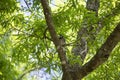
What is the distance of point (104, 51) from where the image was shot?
282cm

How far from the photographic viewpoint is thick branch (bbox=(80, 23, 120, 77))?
2.72m

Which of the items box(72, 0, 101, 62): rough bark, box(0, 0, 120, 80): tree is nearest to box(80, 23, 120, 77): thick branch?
box(0, 0, 120, 80): tree

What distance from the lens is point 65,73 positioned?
2828 millimetres

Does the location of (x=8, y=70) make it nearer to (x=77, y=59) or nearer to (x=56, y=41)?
(x=77, y=59)

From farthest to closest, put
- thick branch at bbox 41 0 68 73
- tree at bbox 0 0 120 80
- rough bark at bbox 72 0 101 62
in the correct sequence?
rough bark at bbox 72 0 101 62 < tree at bbox 0 0 120 80 < thick branch at bbox 41 0 68 73

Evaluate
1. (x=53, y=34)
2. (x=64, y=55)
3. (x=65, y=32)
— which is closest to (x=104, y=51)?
(x=64, y=55)

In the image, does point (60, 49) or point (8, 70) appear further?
point (8, 70)

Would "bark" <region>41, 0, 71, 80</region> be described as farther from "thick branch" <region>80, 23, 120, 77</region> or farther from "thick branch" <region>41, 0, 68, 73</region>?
"thick branch" <region>80, 23, 120, 77</region>

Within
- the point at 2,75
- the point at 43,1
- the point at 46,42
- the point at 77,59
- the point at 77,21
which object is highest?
the point at 43,1

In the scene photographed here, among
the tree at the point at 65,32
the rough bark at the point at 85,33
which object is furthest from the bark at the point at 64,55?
the rough bark at the point at 85,33

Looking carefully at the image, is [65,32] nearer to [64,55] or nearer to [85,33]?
[85,33]

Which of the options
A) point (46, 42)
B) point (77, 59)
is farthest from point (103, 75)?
point (46, 42)

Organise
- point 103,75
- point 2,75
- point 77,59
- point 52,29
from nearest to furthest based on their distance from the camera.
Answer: point 52,29, point 77,59, point 103,75, point 2,75

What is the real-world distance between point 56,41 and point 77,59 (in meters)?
0.69
